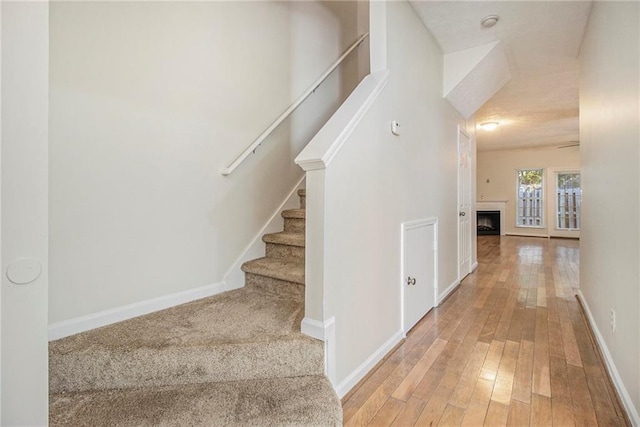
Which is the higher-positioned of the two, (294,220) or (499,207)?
(499,207)

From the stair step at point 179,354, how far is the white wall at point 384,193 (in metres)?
0.25

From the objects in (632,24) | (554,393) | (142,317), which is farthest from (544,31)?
(142,317)

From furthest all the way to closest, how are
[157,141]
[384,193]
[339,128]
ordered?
1. [384,193]
2. [157,141]
3. [339,128]

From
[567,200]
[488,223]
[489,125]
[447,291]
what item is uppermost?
[489,125]

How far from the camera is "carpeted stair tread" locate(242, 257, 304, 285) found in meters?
1.89

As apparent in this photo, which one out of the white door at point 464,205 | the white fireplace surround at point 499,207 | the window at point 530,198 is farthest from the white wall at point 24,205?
the window at point 530,198

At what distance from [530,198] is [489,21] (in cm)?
793

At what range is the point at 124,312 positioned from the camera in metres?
1.64

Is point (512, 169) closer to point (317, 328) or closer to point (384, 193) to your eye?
point (384, 193)

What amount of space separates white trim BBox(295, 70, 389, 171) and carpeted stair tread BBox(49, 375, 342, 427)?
0.99 m

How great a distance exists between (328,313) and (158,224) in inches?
44.6

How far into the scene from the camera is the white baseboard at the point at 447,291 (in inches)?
113

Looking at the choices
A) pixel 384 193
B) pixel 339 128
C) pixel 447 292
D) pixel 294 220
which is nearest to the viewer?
pixel 339 128

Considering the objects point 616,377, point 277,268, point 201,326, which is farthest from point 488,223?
point 201,326
